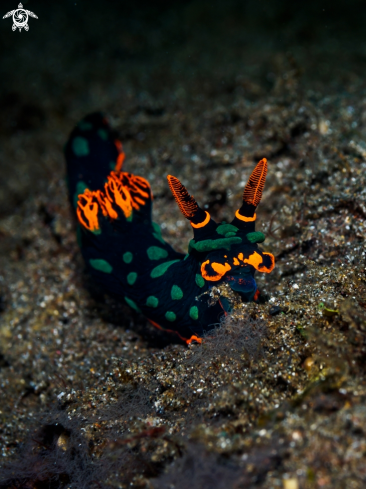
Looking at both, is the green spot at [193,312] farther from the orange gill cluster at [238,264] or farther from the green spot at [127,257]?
the green spot at [127,257]

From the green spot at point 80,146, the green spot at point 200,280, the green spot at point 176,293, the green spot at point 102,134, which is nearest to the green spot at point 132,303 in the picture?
the green spot at point 176,293

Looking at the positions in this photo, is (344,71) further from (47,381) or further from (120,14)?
(47,381)

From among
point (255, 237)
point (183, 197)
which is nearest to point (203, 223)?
point (183, 197)

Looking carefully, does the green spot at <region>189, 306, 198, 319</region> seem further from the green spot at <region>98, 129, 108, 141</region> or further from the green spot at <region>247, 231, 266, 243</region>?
the green spot at <region>98, 129, 108, 141</region>

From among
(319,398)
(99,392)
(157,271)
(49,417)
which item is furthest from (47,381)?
(319,398)

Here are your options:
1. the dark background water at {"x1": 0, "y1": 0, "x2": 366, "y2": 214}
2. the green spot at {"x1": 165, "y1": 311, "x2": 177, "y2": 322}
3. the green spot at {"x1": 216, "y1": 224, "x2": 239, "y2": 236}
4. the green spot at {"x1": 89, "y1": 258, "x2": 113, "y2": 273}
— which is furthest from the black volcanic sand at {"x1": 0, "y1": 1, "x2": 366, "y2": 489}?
the green spot at {"x1": 89, "y1": 258, "x2": 113, "y2": 273}

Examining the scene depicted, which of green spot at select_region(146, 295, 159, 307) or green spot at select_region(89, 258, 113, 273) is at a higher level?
green spot at select_region(89, 258, 113, 273)
